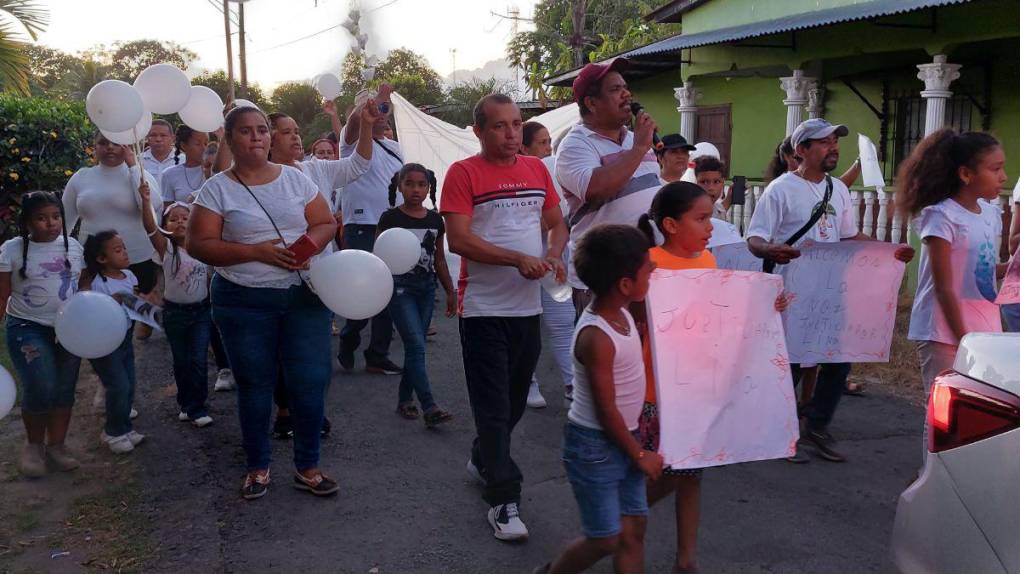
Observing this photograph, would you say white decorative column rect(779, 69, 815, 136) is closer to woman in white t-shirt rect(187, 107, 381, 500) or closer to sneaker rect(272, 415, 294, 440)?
sneaker rect(272, 415, 294, 440)

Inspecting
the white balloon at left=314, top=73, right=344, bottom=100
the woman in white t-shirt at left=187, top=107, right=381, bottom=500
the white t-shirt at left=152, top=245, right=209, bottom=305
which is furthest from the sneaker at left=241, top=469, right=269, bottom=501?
the white balloon at left=314, top=73, right=344, bottom=100

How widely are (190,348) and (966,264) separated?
4.31 m

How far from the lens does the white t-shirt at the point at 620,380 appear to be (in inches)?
112

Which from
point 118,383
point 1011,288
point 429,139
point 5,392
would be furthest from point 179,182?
point 429,139

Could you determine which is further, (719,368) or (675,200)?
(675,200)

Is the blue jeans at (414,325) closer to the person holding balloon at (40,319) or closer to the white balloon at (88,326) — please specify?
the white balloon at (88,326)

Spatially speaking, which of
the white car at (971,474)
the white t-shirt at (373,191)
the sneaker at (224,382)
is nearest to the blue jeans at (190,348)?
the sneaker at (224,382)

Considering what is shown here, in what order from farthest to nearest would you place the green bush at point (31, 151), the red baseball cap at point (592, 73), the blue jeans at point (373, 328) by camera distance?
the green bush at point (31, 151) < the blue jeans at point (373, 328) < the red baseball cap at point (592, 73)

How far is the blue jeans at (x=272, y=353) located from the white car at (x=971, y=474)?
2746mm

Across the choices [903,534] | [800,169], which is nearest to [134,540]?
[903,534]

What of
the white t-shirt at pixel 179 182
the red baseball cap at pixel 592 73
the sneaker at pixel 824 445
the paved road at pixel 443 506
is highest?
the red baseball cap at pixel 592 73

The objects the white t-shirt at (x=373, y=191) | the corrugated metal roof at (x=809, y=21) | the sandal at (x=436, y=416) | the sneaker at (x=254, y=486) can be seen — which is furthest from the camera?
the corrugated metal roof at (x=809, y=21)

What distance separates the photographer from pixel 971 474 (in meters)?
2.29

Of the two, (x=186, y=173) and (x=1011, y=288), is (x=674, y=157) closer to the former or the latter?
(x=1011, y=288)
